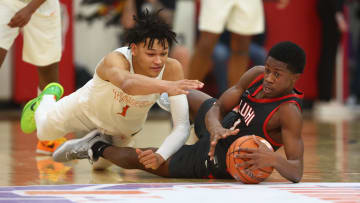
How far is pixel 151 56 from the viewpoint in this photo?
440 centimetres

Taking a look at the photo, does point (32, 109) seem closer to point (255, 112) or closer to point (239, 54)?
point (255, 112)

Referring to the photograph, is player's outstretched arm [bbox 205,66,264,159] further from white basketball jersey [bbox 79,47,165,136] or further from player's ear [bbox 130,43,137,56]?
player's ear [bbox 130,43,137,56]

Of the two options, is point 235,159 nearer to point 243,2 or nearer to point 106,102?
point 106,102

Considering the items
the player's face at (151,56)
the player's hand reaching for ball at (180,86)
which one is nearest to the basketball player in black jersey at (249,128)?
the player's hand reaching for ball at (180,86)

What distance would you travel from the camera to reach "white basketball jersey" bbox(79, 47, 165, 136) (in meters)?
4.59

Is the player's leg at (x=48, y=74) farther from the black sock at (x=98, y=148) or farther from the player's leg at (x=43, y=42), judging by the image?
the black sock at (x=98, y=148)

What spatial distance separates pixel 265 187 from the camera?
3.95 metres

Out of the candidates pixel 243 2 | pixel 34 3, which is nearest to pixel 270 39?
pixel 243 2

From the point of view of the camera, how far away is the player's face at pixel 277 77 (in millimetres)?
4113

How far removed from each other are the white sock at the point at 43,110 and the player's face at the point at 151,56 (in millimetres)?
950

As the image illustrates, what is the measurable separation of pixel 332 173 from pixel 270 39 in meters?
6.69

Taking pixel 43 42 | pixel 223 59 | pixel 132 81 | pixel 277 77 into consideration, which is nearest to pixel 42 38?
pixel 43 42

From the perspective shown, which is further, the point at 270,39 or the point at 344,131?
the point at 270,39

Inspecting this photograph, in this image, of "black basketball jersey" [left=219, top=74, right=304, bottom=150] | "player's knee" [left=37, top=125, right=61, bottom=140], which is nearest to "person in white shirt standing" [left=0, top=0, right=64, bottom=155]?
"player's knee" [left=37, top=125, right=61, bottom=140]
